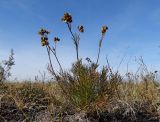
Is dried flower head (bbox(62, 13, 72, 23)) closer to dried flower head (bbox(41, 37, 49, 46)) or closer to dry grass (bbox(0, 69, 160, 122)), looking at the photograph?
dried flower head (bbox(41, 37, 49, 46))

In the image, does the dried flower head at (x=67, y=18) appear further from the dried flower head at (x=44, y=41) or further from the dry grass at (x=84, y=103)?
the dry grass at (x=84, y=103)

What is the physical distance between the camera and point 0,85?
6.36 metres

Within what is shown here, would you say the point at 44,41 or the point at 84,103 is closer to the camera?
the point at 84,103

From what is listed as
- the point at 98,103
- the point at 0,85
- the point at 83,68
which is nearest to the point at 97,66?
the point at 83,68

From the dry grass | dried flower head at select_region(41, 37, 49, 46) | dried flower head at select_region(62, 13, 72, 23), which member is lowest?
the dry grass

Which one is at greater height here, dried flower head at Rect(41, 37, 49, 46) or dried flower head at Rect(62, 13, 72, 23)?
dried flower head at Rect(62, 13, 72, 23)

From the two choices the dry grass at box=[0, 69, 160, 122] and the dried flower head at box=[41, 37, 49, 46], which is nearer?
the dry grass at box=[0, 69, 160, 122]

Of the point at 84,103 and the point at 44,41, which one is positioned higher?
the point at 44,41

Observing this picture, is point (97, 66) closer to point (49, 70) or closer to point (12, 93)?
point (49, 70)

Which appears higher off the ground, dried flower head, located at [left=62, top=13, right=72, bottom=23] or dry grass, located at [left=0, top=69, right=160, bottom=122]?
dried flower head, located at [left=62, top=13, right=72, bottom=23]

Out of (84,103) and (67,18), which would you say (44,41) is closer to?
(67,18)

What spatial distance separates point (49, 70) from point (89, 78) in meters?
0.68

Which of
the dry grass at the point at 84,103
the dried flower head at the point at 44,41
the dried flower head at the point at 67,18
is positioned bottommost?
the dry grass at the point at 84,103

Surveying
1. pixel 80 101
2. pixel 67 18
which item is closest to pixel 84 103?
pixel 80 101
